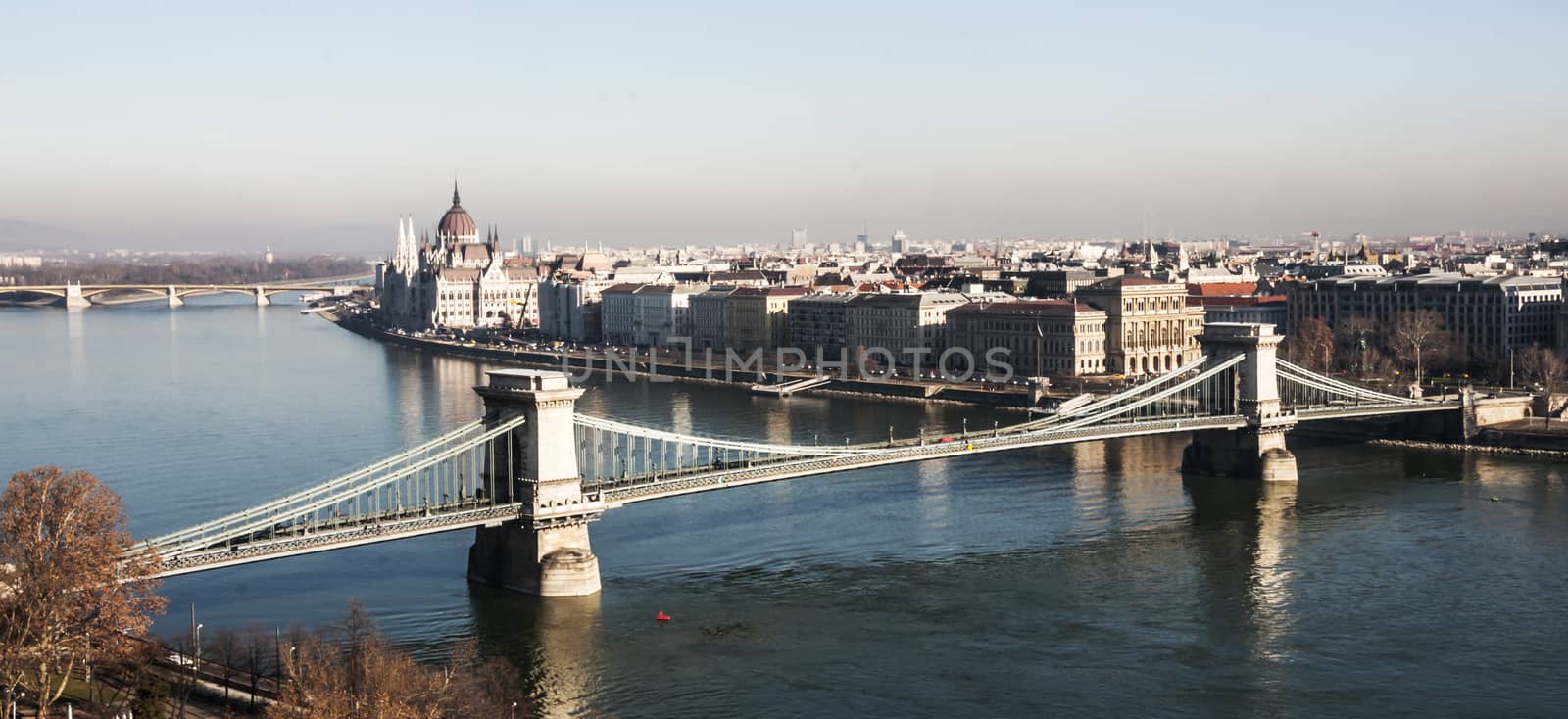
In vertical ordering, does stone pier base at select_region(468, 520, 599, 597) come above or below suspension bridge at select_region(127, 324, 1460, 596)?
below

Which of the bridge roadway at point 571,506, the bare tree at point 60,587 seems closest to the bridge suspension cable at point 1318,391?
the bridge roadway at point 571,506

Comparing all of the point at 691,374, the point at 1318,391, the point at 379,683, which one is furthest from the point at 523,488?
the point at 691,374

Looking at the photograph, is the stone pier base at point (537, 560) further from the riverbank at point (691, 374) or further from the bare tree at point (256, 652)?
the riverbank at point (691, 374)

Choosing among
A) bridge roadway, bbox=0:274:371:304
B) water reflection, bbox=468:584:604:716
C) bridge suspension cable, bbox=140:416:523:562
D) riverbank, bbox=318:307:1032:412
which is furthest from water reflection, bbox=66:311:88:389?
water reflection, bbox=468:584:604:716

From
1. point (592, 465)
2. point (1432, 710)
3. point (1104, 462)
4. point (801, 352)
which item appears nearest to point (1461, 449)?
point (1104, 462)

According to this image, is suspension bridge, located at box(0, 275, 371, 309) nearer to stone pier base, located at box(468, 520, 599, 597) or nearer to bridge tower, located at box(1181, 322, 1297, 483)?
bridge tower, located at box(1181, 322, 1297, 483)

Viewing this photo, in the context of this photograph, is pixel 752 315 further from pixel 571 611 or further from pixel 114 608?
pixel 114 608
